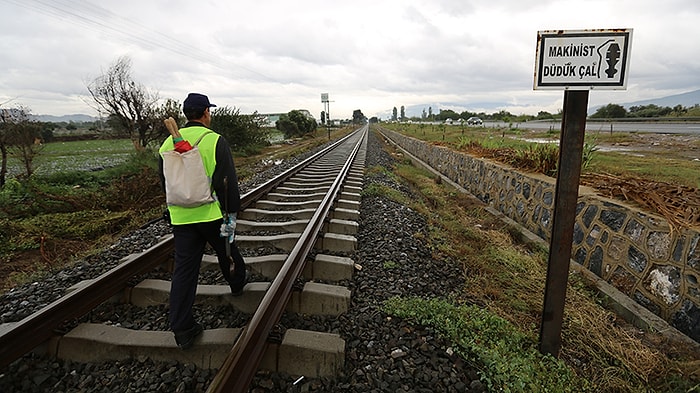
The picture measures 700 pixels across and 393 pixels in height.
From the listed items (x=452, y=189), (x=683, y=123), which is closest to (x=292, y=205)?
(x=452, y=189)

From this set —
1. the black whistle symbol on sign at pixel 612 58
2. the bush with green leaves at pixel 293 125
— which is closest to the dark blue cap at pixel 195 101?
the black whistle symbol on sign at pixel 612 58

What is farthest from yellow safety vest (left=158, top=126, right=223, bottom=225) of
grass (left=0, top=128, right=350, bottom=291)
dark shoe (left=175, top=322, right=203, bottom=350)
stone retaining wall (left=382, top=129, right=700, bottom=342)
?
stone retaining wall (left=382, top=129, right=700, bottom=342)

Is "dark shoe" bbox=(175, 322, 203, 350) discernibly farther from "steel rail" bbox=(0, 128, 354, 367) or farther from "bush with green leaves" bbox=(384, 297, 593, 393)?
"bush with green leaves" bbox=(384, 297, 593, 393)

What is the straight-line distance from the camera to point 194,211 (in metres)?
2.49

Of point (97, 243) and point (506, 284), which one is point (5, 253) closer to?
point (97, 243)

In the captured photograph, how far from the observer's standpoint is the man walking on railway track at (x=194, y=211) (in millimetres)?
2367

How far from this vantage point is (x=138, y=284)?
3.09 meters

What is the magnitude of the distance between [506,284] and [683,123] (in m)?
34.5

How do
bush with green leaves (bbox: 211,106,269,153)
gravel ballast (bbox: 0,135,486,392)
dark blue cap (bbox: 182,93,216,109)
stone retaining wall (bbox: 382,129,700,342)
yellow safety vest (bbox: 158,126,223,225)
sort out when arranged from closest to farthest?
gravel ballast (bbox: 0,135,486,392), yellow safety vest (bbox: 158,126,223,225), dark blue cap (bbox: 182,93,216,109), stone retaining wall (bbox: 382,129,700,342), bush with green leaves (bbox: 211,106,269,153)

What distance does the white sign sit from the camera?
2.04 m

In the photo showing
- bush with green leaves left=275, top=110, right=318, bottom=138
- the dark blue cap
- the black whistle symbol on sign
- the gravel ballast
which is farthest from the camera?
bush with green leaves left=275, top=110, right=318, bottom=138

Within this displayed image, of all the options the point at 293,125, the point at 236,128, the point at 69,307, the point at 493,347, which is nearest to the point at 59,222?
the point at 69,307

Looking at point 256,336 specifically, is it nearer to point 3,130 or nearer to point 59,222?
point 59,222

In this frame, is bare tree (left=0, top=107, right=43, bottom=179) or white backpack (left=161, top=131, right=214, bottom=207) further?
bare tree (left=0, top=107, right=43, bottom=179)
